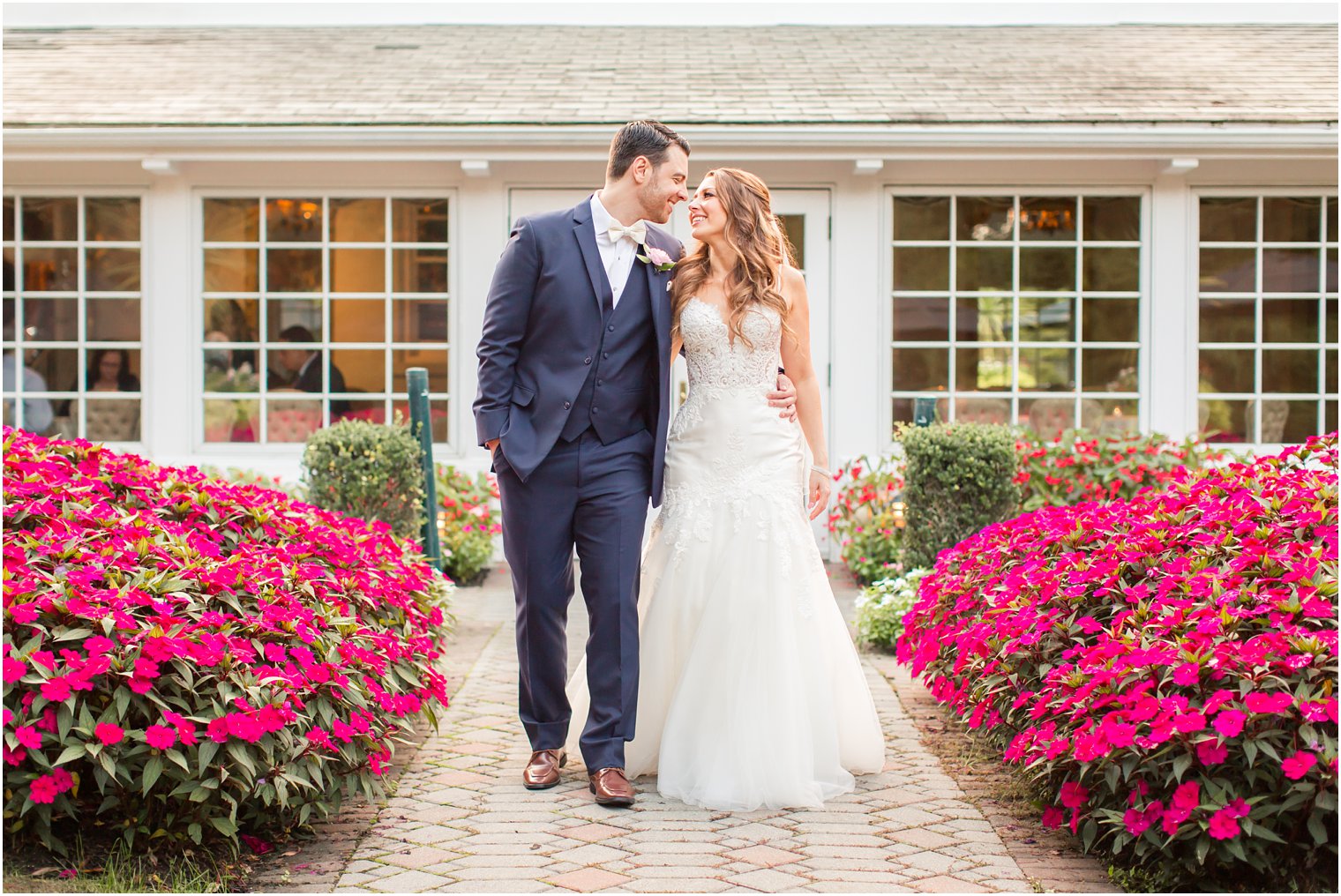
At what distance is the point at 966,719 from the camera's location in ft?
14.3

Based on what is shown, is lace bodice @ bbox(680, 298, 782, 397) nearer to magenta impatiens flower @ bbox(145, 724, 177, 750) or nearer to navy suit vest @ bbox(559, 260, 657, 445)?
navy suit vest @ bbox(559, 260, 657, 445)

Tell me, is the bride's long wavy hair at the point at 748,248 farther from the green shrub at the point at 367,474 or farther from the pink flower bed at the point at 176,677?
the green shrub at the point at 367,474

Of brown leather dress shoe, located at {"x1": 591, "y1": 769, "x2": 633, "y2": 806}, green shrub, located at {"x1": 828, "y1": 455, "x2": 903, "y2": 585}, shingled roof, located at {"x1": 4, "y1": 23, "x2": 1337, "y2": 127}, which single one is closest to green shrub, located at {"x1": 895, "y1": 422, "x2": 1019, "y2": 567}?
green shrub, located at {"x1": 828, "y1": 455, "x2": 903, "y2": 585}

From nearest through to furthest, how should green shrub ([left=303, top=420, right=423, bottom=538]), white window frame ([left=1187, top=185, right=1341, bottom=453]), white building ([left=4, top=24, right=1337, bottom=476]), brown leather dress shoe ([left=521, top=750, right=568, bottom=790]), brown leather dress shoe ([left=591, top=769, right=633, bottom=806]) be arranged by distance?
brown leather dress shoe ([left=591, top=769, right=633, bottom=806]), brown leather dress shoe ([left=521, top=750, right=568, bottom=790]), green shrub ([left=303, top=420, right=423, bottom=538]), white building ([left=4, top=24, right=1337, bottom=476]), white window frame ([left=1187, top=185, right=1341, bottom=453])

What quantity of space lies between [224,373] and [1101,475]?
20.9 ft

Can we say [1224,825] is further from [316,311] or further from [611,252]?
[316,311]

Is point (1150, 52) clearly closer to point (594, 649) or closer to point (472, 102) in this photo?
point (472, 102)

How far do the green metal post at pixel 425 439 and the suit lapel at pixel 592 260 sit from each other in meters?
4.13

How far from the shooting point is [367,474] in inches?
297

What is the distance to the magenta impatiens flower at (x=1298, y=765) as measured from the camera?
A: 2893 mm

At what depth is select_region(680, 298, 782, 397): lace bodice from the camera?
168 inches

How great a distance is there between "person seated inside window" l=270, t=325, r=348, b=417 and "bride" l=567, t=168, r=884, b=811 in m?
5.67

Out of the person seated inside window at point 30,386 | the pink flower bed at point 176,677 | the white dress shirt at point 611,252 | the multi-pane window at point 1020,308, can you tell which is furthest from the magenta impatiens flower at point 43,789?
the person seated inside window at point 30,386

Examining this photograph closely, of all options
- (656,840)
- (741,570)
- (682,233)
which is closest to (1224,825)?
(656,840)
